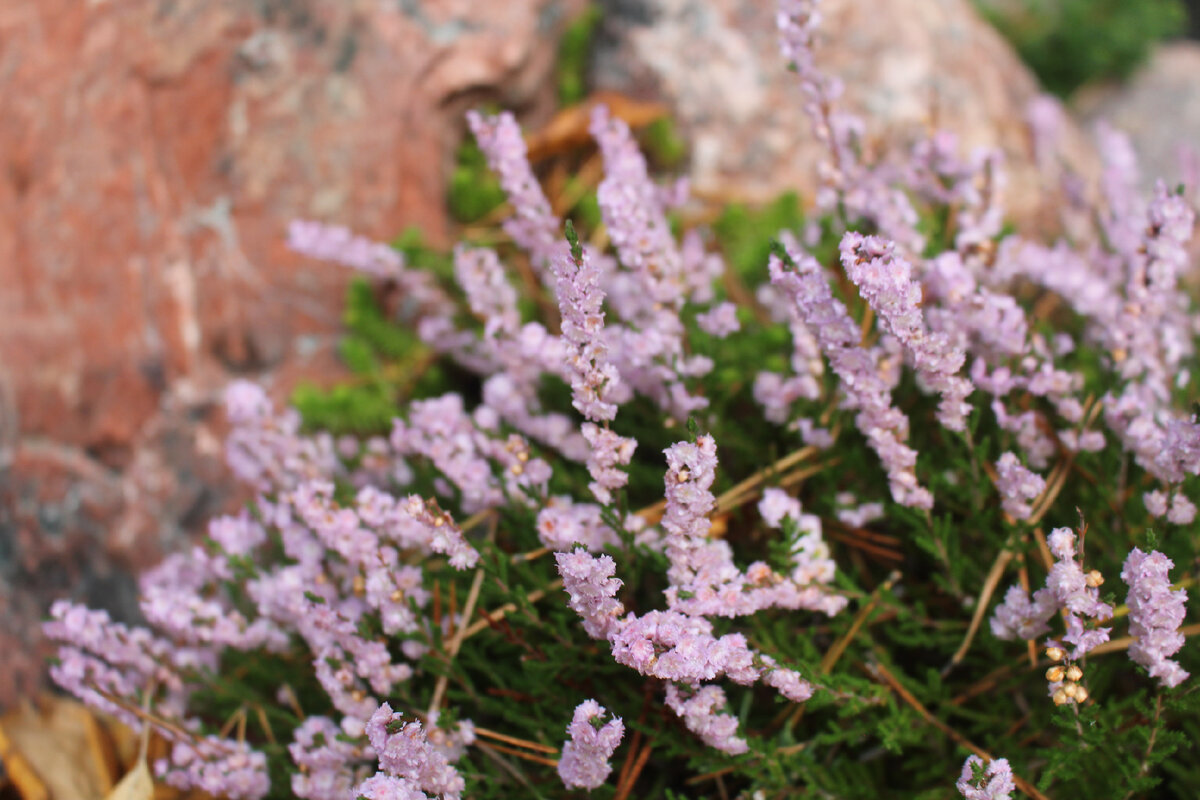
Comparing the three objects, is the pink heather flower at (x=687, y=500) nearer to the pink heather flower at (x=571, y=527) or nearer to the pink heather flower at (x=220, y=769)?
the pink heather flower at (x=571, y=527)

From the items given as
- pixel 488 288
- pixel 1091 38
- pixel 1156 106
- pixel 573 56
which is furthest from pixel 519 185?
pixel 1156 106

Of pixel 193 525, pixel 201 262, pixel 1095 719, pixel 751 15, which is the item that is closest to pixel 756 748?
pixel 1095 719

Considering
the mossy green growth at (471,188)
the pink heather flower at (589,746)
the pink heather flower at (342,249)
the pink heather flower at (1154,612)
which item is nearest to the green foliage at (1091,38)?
the mossy green growth at (471,188)

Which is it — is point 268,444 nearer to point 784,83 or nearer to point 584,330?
point 584,330

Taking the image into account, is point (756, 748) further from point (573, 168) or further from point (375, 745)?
point (573, 168)

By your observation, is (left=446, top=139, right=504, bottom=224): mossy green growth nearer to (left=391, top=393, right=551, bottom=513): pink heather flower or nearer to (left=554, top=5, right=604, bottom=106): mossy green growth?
(left=554, top=5, right=604, bottom=106): mossy green growth

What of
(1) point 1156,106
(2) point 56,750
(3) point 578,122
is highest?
(1) point 1156,106
